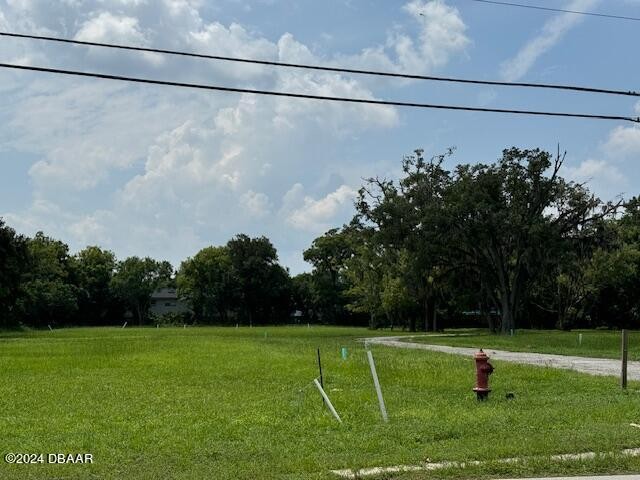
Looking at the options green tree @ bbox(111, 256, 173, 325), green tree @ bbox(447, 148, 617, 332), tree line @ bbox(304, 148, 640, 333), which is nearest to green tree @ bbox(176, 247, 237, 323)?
green tree @ bbox(111, 256, 173, 325)

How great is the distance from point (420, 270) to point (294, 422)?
49442mm

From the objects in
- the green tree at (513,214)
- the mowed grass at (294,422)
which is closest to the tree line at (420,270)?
the green tree at (513,214)

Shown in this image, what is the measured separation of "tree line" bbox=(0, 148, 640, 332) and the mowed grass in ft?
123

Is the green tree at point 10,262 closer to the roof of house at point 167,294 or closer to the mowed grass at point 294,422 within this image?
the mowed grass at point 294,422

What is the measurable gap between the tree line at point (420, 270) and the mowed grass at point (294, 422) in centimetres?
3758

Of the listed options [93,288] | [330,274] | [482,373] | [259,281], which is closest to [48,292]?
[93,288]

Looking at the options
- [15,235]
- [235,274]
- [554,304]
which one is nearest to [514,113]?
[15,235]

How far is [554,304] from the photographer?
8294 cm

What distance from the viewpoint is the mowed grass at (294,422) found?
8.63 metres

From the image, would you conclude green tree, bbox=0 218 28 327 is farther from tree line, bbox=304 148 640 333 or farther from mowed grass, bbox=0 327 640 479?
mowed grass, bbox=0 327 640 479

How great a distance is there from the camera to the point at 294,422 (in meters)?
11.8

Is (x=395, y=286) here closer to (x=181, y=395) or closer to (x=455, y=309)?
(x=455, y=309)

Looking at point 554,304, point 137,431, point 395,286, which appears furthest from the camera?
point 554,304

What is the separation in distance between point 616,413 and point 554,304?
7398cm
